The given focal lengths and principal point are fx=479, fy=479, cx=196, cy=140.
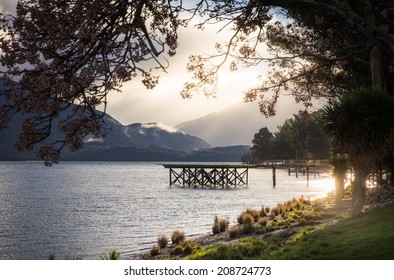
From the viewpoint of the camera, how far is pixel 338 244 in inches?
531

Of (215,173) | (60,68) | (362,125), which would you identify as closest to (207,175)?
(215,173)

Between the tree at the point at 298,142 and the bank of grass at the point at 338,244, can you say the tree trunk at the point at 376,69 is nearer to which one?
the bank of grass at the point at 338,244

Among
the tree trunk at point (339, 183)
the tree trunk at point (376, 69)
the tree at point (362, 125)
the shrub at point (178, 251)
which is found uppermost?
the tree trunk at point (376, 69)

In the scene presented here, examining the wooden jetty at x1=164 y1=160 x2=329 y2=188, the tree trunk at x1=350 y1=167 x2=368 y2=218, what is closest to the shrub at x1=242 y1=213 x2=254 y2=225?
the tree trunk at x1=350 y1=167 x2=368 y2=218

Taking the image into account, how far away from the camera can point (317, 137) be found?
14162 centimetres

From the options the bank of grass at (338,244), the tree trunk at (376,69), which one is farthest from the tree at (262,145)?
the bank of grass at (338,244)

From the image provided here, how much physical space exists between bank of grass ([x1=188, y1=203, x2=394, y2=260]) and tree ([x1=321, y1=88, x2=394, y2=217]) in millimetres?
2180

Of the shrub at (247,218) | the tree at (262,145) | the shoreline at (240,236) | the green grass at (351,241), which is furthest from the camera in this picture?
the tree at (262,145)

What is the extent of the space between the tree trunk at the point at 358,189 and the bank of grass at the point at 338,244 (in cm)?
39

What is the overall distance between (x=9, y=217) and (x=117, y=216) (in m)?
10.1

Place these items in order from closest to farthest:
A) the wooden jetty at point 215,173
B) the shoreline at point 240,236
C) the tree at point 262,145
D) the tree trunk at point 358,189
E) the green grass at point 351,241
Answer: the green grass at point 351,241, the tree trunk at point 358,189, the shoreline at point 240,236, the wooden jetty at point 215,173, the tree at point 262,145

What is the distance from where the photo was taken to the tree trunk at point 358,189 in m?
18.6

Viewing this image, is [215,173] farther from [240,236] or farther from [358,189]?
[358,189]

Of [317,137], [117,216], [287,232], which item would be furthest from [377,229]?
[317,137]
